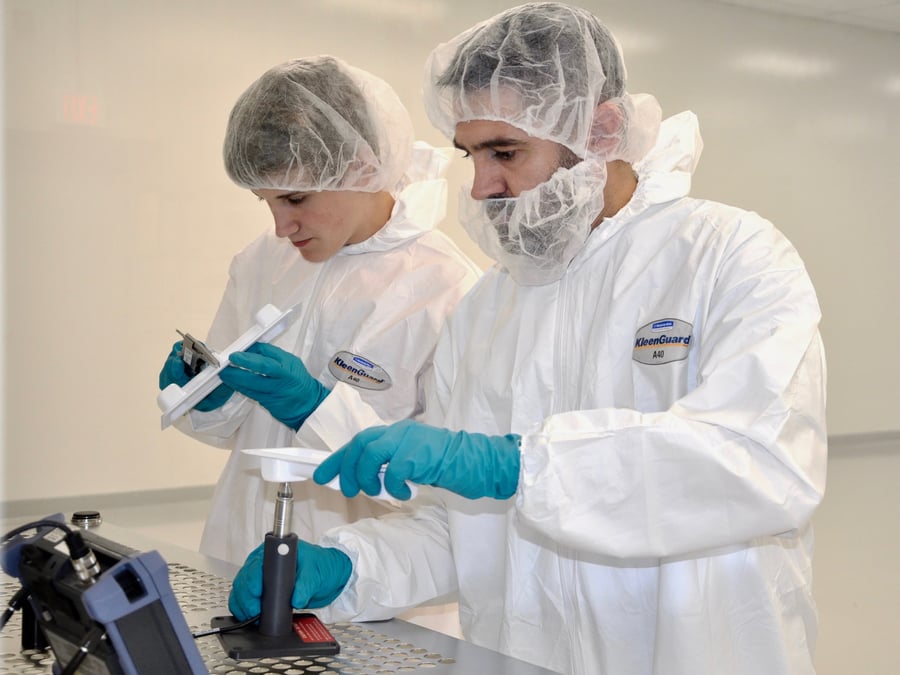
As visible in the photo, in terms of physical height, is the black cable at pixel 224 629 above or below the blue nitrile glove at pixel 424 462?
below

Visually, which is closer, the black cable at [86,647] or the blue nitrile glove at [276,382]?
the black cable at [86,647]

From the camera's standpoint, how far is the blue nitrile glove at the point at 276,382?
6.02 feet

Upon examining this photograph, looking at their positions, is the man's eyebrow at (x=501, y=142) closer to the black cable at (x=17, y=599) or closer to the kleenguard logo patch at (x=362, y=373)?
the kleenguard logo patch at (x=362, y=373)

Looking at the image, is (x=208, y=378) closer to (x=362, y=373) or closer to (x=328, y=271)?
(x=362, y=373)

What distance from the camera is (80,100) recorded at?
4.71m

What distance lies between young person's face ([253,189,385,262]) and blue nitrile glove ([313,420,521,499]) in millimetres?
913

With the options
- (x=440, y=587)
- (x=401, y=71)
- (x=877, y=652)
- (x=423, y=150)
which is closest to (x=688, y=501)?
(x=440, y=587)

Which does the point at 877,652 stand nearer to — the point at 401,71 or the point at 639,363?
the point at 639,363

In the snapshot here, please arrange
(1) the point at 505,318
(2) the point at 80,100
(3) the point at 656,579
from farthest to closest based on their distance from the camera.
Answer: (2) the point at 80,100, (1) the point at 505,318, (3) the point at 656,579

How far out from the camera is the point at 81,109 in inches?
186

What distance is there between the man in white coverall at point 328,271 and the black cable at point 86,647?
3.17 feet

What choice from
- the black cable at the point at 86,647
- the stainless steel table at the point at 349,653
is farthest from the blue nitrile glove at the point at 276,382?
the black cable at the point at 86,647

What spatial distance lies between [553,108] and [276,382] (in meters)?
0.73

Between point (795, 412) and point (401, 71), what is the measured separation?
4707 millimetres
